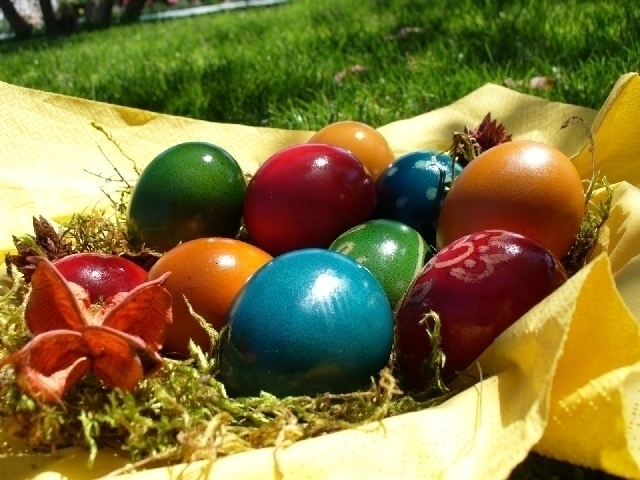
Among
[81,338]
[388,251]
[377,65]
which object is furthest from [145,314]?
[377,65]

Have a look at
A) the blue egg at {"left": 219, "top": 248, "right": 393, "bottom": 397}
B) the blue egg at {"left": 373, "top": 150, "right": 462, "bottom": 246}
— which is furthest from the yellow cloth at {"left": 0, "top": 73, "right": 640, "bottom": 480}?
the blue egg at {"left": 373, "top": 150, "right": 462, "bottom": 246}

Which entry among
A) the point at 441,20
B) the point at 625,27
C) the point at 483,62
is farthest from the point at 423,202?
the point at 441,20

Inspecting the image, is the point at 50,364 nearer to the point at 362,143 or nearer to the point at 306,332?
the point at 306,332

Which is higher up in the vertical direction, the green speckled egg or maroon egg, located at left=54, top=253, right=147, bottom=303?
maroon egg, located at left=54, top=253, right=147, bottom=303

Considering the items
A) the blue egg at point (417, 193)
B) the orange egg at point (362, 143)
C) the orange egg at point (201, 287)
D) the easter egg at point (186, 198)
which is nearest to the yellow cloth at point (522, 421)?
the orange egg at point (201, 287)

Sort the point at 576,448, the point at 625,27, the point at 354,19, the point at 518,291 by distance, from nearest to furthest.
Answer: the point at 576,448 < the point at 518,291 < the point at 625,27 < the point at 354,19

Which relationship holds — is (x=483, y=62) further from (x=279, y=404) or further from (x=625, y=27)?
(x=279, y=404)

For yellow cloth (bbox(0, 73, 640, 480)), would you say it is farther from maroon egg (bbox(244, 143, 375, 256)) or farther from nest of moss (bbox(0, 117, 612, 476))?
maroon egg (bbox(244, 143, 375, 256))
